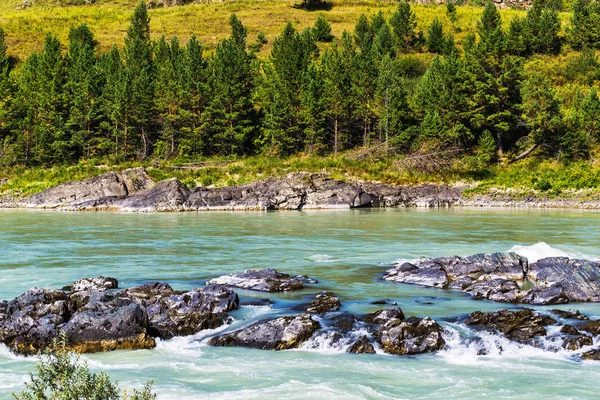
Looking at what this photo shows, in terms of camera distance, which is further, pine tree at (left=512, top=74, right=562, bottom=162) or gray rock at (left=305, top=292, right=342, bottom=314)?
pine tree at (left=512, top=74, right=562, bottom=162)

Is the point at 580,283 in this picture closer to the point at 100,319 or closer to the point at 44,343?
the point at 100,319

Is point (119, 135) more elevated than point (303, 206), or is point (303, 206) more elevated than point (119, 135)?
point (119, 135)

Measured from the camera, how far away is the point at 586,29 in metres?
96.2

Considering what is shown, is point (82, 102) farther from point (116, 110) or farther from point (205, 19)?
point (205, 19)

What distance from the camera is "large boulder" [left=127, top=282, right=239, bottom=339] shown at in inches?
648

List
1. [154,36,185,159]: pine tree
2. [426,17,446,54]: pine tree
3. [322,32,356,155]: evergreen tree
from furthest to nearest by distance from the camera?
1. [426,17,446,54]: pine tree
2. [154,36,185,159]: pine tree
3. [322,32,356,155]: evergreen tree

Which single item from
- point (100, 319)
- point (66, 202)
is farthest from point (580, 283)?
point (66, 202)

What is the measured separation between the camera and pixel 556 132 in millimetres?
64875

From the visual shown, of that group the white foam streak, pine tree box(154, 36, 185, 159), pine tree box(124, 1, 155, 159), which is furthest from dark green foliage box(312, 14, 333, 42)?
the white foam streak

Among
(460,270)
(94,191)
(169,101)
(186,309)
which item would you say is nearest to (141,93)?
(169,101)

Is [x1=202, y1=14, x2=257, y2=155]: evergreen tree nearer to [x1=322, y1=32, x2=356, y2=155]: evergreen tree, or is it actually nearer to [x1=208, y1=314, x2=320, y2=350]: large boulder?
[x1=322, y1=32, x2=356, y2=155]: evergreen tree

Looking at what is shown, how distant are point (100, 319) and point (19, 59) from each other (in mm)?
94601

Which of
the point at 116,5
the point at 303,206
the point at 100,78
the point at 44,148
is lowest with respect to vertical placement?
the point at 303,206

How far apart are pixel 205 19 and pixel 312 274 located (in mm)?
104528
